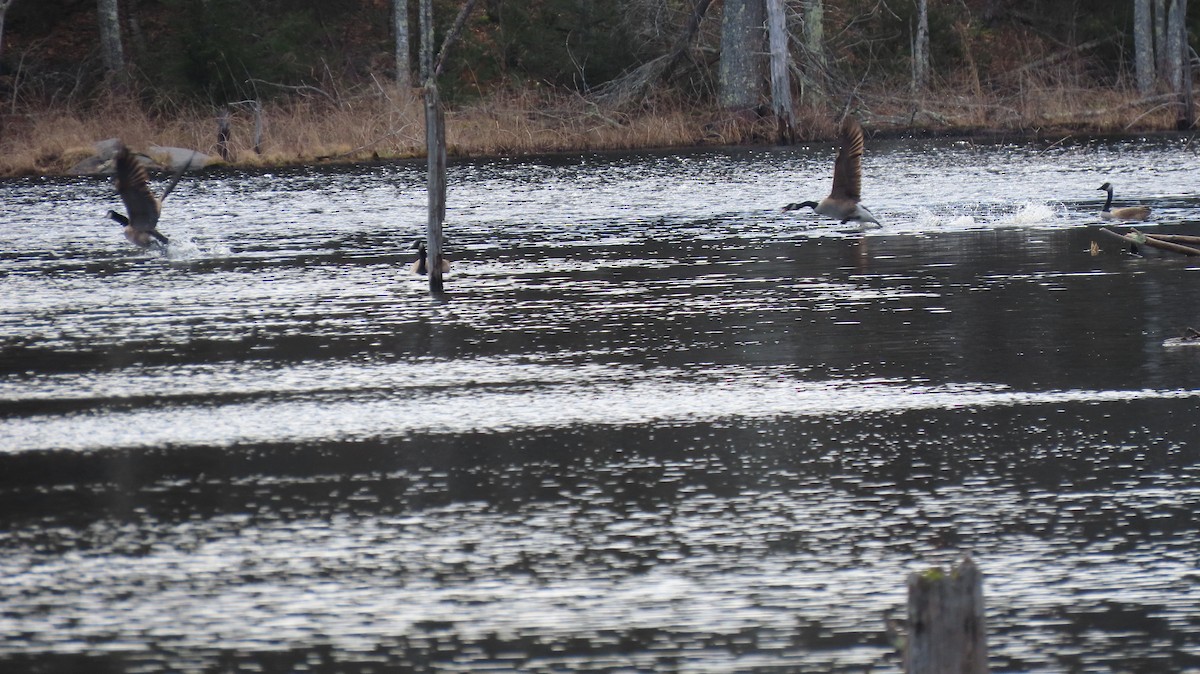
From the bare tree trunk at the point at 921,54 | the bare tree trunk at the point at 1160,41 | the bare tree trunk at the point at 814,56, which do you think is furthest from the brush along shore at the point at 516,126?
the bare tree trunk at the point at 1160,41

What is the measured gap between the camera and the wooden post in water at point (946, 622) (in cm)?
392

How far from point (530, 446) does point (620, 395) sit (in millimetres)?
1339

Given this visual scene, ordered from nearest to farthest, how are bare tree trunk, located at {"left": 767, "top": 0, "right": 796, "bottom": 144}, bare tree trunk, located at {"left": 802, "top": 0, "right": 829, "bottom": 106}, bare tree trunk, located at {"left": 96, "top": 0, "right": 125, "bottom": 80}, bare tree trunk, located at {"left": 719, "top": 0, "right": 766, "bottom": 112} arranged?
1. bare tree trunk, located at {"left": 767, "top": 0, "right": 796, "bottom": 144}
2. bare tree trunk, located at {"left": 802, "top": 0, "right": 829, "bottom": 106}
3. bare tree trunk, located at {"left": 719, "top": 0, "right": 766, "bottom": 112}
4. bare tree trunk, located at {"left": 96, "top": 0, "right": 125, "bottom": 80}

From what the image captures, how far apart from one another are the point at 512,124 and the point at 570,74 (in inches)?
293

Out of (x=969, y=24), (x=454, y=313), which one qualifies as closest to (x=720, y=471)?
(x=454, y=313)

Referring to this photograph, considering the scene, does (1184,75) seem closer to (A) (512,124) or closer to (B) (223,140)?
(A) (512,124)

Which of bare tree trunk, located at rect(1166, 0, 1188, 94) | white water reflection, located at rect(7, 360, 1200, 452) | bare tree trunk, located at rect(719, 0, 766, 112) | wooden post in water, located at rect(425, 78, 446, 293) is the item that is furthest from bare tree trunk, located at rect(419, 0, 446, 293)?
bare tree trunk, located at rect(1166, 0, 1188, 94)

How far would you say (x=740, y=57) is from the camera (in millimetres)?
40875

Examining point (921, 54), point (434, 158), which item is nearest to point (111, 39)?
point (921, 54)

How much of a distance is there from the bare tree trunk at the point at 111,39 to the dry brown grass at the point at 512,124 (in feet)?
13.1

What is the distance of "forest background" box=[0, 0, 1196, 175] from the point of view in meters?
38.9

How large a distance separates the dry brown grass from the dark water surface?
2198 centimetres

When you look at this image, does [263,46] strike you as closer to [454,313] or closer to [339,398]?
[454,313]

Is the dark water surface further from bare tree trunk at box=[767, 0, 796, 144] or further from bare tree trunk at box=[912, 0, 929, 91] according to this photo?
bare tree trunk at box=[912, 0, 929, 91]
